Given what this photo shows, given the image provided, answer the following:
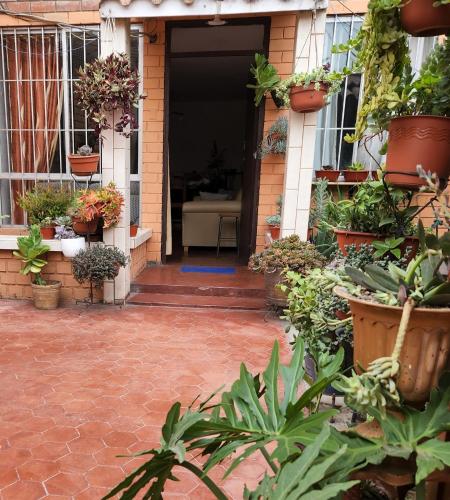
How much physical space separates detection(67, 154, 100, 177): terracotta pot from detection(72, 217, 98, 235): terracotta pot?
0.51 meters

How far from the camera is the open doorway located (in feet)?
16.6

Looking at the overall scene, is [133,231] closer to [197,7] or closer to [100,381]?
[100,381]

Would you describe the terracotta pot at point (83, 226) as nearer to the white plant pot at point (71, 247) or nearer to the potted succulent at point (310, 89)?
the white plant pot at point (71, 247)

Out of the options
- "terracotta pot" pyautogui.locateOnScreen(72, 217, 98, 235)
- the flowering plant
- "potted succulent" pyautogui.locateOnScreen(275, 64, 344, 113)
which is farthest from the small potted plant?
"terracotta pot" pyautogui.locateOnScreen(72, 217, 98, 235)

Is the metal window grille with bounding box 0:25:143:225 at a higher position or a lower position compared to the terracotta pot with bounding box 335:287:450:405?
higher

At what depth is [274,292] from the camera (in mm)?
3908

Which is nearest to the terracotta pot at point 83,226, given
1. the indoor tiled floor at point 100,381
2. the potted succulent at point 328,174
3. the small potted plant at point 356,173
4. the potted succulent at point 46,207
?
the potted succulent at point 46,207

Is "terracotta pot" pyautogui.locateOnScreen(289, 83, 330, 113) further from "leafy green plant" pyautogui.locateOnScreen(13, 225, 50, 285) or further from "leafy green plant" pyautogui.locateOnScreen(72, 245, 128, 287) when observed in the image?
"leafy green plant" pyautogui.locateOnScreen(13, 225, 50, 285)

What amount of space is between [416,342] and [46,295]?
13.0ft

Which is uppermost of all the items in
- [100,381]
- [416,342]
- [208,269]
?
[416,342]

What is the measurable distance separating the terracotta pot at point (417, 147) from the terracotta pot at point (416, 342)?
0.63m

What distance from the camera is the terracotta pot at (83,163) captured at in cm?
405

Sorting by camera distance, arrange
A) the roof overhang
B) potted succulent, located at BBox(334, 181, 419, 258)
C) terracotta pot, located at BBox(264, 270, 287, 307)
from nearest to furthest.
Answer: potted succulent, located at BBox(334, 181, 419, 258) → the roof overhang → terracotta pot, located at BBox(264, 270, 287, 307)

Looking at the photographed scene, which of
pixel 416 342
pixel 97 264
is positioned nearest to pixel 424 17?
pixel 416 342
